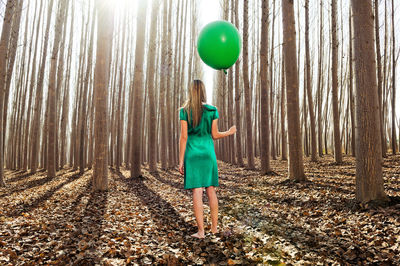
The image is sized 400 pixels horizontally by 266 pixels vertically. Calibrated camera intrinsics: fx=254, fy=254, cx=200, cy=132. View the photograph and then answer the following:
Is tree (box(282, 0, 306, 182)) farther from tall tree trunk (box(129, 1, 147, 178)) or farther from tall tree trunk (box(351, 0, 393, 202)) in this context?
tall tree trunk (box(129, 1, 147, 178))

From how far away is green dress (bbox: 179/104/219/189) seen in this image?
2.96m

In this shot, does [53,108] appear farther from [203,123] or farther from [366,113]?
[366,113]

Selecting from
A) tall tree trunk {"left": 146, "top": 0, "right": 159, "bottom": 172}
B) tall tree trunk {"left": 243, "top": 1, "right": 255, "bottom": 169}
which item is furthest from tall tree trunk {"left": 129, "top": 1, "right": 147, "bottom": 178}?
tall tree trunk {"left": 243, "top": 1, "right": 255, "bottom": 169}

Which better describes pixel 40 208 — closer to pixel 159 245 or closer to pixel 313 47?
pixel 159 245

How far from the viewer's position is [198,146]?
3002 mm

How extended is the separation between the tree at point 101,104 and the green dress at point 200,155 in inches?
160

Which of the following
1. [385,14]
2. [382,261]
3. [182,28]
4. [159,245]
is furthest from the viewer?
[182,28]

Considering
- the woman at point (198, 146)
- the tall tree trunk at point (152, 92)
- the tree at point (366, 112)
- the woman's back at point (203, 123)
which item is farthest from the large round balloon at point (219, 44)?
the tall tree trunk at point (152, 92)

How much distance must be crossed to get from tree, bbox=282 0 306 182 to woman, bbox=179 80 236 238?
3920mm

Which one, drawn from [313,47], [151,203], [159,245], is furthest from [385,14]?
[159,245]

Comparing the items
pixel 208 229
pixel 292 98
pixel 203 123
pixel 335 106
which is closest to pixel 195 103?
pixel 203 123

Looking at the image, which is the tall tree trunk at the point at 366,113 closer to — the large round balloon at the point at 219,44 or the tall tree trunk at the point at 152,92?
the large round balloon at the point at 219,44

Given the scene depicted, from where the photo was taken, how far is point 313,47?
682 inches

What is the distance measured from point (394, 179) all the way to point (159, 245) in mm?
5397
